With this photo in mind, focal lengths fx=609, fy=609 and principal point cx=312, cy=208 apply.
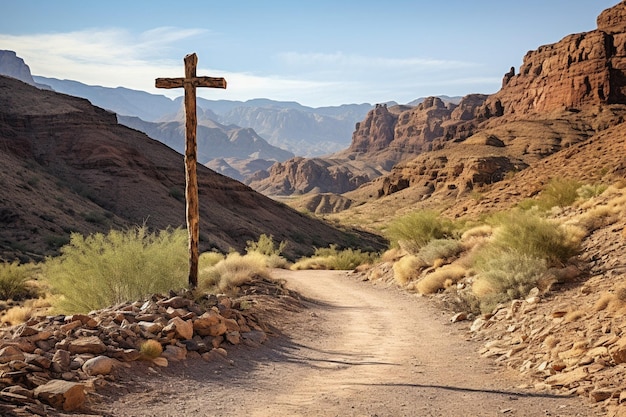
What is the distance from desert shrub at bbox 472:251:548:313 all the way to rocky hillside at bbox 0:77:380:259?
25261mm

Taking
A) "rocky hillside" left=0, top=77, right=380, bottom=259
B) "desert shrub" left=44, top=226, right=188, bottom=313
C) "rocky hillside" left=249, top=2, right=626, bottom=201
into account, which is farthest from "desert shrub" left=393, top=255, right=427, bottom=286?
"rocky hillside" left=249, top=2, right=626, bottom=201

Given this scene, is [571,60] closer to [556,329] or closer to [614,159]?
[614,159]

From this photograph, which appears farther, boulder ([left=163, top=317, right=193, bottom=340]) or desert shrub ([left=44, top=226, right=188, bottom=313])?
desert shrub ([left=44, top=226, right=188, bottom=313])

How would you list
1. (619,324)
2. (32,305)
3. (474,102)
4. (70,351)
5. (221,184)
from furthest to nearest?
(474,102), (221,184), (32,305), (619,324), (70,351)

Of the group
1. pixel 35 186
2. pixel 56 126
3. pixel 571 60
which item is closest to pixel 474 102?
pixel 571 60

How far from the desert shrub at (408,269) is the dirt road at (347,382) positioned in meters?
6.71

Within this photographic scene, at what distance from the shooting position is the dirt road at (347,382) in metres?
6.72

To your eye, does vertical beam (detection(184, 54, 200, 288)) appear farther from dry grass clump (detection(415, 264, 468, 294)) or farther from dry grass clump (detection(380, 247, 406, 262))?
dry grass clump (detection(380, 247, 406, 262))

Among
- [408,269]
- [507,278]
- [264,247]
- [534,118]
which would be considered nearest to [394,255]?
[408,269]

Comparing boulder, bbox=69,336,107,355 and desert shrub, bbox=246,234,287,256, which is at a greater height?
boulder, bbox=69,336,107,355

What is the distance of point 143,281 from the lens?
12062 millimetres

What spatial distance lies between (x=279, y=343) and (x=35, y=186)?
36.4 metres

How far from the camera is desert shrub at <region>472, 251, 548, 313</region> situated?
1243 centimetres

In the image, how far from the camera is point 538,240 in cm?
1373
